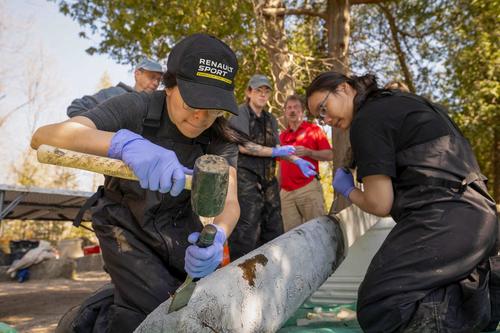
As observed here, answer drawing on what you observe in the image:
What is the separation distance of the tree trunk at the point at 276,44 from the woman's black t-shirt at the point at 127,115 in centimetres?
489

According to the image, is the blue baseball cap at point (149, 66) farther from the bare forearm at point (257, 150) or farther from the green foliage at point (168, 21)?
the green foliage at point (168, 21)

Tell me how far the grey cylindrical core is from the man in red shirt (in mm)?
3329

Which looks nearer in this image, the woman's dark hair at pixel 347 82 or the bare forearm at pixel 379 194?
the bare forearm at pixel 379 194

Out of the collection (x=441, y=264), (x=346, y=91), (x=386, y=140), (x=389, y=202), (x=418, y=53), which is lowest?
(x=441, y=264)

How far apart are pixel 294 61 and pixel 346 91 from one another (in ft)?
16.9

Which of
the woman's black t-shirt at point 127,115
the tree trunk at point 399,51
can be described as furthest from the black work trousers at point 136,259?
the tree trunk at point 399,51

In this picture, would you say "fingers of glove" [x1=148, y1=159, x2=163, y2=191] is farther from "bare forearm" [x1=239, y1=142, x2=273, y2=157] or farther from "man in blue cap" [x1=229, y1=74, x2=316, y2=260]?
"bare forearm" [x1=239, y1=142, x2=273, y2=157]

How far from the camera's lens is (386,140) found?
2.03 meters

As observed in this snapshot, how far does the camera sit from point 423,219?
1.97 metres

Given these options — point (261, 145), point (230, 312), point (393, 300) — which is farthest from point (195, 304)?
point (261, 145)

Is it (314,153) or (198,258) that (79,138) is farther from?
(314,153)

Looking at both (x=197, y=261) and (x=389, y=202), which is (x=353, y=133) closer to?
(x=389, y=202)

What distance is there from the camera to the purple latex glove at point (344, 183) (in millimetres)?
2705

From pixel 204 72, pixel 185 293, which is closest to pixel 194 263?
pixel 185 293
